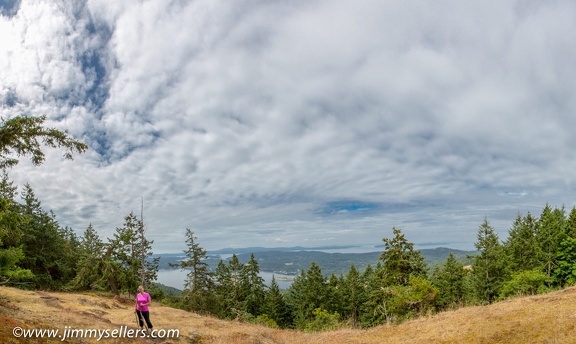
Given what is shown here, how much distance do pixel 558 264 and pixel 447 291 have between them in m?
20.4

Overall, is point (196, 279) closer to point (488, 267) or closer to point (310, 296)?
point (310, 296)

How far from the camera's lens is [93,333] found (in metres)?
13.2

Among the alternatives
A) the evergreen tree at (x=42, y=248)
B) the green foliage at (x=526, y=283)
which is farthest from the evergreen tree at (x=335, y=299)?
the evergreen tree at (x=42, y=248)

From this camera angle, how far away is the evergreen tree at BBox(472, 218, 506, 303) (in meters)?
49.9

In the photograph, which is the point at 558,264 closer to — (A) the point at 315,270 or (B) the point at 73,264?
(A) the point at 315,270

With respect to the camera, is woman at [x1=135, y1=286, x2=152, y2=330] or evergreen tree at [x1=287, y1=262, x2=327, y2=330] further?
evergreen tree at [x1=287, y1=262, x2=327, y2=330]

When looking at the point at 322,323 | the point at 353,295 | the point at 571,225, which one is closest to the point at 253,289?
the point at 353,295

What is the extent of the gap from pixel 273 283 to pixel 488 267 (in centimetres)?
4351

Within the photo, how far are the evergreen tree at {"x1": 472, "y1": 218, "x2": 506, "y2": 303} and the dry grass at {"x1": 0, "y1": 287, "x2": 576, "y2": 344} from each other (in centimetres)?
4019

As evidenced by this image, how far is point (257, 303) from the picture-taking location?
219 ft

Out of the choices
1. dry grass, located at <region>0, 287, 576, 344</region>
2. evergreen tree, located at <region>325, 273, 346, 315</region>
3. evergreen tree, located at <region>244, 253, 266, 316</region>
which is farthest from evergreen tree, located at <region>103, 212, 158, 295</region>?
evergreen tree, located at <region>325, 273, 346, 315</region>

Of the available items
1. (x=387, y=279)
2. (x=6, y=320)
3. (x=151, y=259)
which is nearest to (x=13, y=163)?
(x=6, y=320)

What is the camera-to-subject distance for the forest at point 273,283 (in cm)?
2631

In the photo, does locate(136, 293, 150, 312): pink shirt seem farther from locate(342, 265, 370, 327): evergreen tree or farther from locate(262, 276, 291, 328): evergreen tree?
locate(342, 265, 370, 327): evergreen tree
